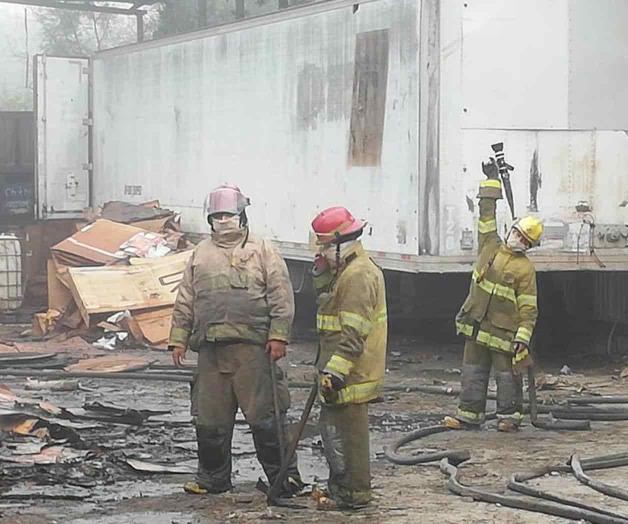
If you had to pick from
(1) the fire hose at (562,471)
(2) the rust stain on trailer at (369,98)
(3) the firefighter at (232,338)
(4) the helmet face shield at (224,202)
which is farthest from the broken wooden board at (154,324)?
(1) the fire hose at (562,471)

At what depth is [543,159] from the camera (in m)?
12.2

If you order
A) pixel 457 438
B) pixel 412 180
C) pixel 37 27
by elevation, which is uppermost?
pixel 37 27

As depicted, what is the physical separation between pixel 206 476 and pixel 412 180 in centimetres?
512

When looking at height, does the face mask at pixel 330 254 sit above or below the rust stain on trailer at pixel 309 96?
below

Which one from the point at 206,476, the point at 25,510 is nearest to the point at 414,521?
the point at 206,476

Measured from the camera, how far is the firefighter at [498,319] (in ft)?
32.0

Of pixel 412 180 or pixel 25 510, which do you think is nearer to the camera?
pixel 25 510

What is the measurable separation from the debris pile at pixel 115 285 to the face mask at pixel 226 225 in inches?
275

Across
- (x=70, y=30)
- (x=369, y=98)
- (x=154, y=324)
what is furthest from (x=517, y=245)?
(x=70, y=30)

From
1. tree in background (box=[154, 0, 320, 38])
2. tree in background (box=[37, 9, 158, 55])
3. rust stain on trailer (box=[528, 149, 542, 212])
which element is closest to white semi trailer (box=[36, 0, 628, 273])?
rust stain on trailer (box=[528, 149, 542, 212])

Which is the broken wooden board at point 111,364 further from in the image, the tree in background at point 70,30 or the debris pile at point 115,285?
the tree in background at point 70,30

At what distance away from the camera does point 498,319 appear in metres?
9.78

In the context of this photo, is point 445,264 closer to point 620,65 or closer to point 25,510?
point 620,65

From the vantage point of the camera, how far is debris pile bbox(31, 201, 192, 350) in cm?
1480
